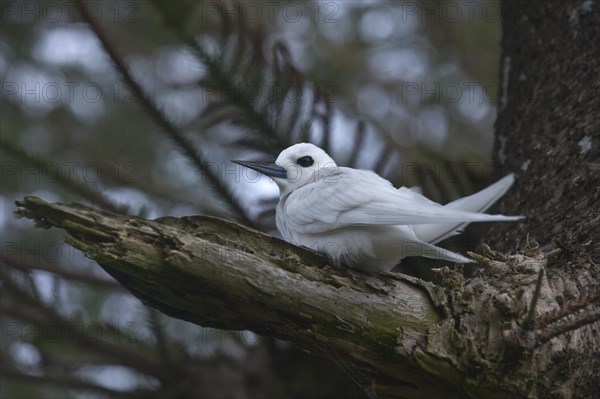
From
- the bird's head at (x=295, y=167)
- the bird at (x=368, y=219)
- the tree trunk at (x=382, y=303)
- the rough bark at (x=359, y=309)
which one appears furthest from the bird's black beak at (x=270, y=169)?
the rough bark at (x=359, y=309)

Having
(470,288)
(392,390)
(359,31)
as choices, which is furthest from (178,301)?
(359,31)

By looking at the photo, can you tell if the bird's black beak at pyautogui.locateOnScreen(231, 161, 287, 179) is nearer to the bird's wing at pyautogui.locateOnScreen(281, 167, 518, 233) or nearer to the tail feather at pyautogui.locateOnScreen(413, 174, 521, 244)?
the bird's wing at pyautogui.locateOnScreen(281, 167, 518, 233)

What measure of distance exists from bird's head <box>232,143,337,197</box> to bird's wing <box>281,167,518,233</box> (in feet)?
1.16

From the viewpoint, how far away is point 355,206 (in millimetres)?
3744

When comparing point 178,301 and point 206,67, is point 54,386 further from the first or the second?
point 178,301

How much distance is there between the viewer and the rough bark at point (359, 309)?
3018 mm

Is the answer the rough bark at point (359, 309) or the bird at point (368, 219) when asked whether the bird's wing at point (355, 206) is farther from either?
the rough bark at point (359, 309)

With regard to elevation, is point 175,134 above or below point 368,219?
above

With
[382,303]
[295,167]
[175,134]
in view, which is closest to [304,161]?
[295,167]

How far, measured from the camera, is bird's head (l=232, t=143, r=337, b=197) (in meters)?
4.53

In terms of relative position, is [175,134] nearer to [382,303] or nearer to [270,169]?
[270,169]

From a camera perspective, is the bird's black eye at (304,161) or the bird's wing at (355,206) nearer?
the bird's wing at (355,206)

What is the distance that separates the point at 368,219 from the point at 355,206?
14 cm

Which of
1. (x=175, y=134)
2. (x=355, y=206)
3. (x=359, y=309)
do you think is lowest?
(x=359, y=309)
